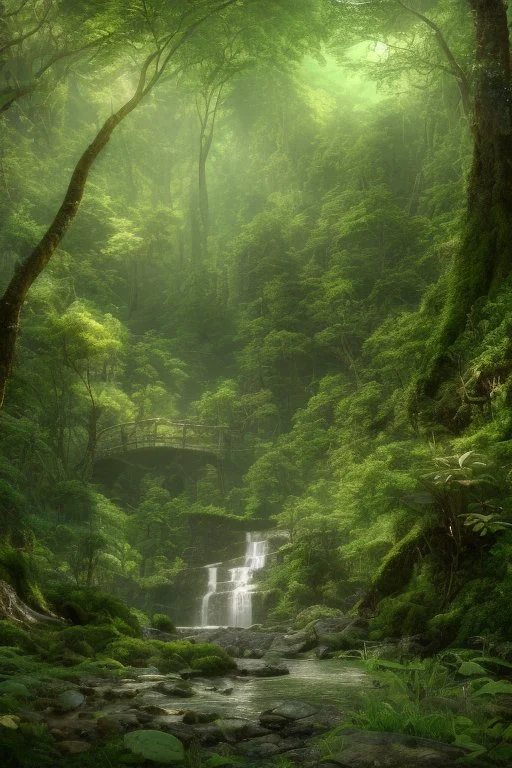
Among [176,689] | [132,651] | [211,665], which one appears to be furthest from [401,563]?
[176,689]

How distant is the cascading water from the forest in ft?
0.33

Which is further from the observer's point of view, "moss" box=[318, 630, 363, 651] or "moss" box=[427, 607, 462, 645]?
"moss" box=[318, 630, 363, 651]

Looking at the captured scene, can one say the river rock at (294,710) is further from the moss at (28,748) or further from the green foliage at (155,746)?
the moss at (28,748)

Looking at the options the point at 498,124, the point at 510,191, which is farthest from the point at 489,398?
the point at 498,124

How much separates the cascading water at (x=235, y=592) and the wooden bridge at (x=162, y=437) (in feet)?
22.0

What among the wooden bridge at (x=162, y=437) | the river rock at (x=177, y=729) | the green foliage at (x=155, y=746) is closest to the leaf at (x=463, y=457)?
the river rock at (x=177, y=729)

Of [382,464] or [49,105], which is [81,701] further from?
[49,105]

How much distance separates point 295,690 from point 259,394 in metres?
22.7

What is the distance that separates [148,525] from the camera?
77.8 feet

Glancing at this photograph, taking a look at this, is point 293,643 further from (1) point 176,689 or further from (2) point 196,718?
(2) point 196,718

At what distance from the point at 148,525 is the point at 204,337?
13650mm

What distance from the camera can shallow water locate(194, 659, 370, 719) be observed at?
4.88m

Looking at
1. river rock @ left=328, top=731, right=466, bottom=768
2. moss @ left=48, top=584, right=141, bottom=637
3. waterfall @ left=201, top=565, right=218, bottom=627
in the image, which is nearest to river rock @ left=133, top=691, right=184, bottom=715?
river rock @ left=328, top=731, right=466, bottom=768

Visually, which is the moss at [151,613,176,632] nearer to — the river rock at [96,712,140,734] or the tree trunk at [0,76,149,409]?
the tree trunk at [0,76,149,409]
